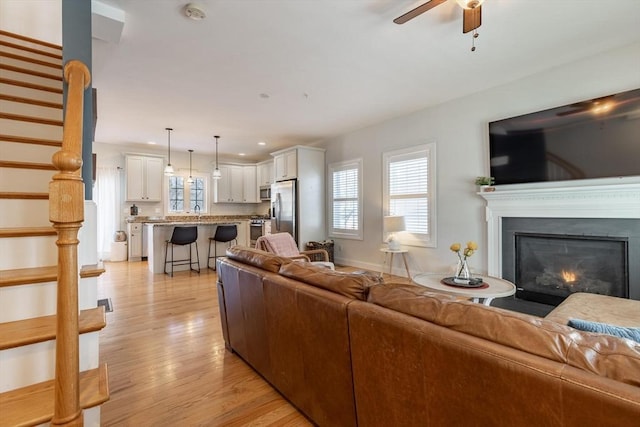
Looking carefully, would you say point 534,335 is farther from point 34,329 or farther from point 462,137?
point 462,137

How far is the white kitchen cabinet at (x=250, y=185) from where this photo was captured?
27.0 feet

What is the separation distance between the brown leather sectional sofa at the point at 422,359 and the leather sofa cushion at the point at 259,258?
14mm

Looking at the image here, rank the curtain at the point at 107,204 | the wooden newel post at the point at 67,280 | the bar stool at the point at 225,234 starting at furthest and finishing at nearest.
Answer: the curtain at the point at 107,204, the bar stool at the point at 225,234, the wooden newel post at the point at 67,280

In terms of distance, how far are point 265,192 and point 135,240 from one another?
3.21 meters

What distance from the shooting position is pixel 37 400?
3.59 feet

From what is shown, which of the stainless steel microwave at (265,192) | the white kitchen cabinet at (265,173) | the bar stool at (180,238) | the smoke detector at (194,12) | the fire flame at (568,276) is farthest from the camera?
the stainless steel microwave at (265,192)

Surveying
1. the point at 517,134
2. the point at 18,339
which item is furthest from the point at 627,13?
the point at 18,339

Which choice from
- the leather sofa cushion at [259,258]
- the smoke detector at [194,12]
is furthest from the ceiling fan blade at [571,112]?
the smoke detector at [194,12]

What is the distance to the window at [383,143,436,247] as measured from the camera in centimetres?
449

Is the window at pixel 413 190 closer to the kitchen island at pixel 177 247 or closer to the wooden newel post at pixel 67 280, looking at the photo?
the kitchen island at pixel 177 247

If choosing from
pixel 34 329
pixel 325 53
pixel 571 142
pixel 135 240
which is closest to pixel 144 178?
pixel 135 240

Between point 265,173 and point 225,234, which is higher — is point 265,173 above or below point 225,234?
above

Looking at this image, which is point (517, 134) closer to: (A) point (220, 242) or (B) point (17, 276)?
(B) point (17, 276)

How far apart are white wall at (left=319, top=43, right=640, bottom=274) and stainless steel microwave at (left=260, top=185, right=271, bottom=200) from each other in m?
3.01
